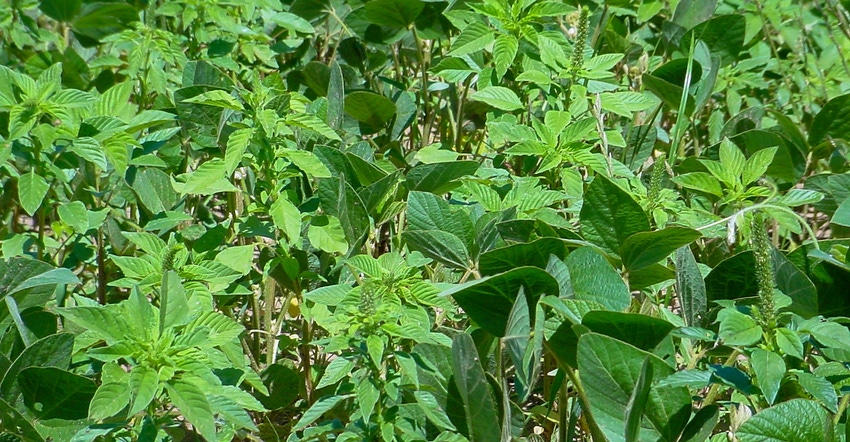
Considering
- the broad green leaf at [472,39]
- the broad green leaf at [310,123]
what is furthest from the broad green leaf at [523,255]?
the broad green leaf at [472,39]

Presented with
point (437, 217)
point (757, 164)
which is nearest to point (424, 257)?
point (437, 217)

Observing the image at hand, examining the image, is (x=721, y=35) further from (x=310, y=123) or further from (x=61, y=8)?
(x=61, y=8)

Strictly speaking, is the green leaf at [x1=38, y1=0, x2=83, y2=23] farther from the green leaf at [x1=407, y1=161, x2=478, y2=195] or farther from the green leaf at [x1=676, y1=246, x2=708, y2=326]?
the green leaf at [x1=676, y1=246, x2=708, y2=326]

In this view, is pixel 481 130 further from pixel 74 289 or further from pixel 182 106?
pixel 74 289

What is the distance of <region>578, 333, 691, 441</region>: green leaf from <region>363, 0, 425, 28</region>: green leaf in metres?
1.22

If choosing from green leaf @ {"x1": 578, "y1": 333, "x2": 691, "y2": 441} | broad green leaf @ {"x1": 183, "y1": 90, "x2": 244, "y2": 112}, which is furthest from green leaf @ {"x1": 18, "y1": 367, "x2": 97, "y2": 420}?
green leaf @ {"x1": 578, "y1": 333, "x2": 691, "y2": 441}

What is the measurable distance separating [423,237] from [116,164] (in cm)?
60

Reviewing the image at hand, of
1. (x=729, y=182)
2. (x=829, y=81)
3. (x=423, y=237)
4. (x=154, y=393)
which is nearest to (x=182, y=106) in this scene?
(x=423, y=237)

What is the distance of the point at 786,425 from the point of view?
1276 millimetres

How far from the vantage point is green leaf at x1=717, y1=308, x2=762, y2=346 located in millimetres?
1289

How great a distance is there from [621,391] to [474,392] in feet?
0.68

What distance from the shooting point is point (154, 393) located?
1.25m

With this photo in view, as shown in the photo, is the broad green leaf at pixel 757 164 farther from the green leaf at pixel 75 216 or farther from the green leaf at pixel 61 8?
the green leaf at pixel 61 8

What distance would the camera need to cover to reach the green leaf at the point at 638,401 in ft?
4.00
